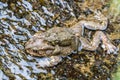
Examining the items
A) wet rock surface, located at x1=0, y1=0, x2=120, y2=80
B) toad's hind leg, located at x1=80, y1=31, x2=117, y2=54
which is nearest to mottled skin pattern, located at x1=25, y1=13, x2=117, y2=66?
toad's hind leg, located at x1=80, y1=31, x2=117, y2=54

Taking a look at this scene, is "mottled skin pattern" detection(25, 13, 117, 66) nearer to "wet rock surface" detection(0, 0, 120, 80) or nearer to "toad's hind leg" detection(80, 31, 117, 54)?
"toad's hind leg" detection(80, 31, 117, 54)

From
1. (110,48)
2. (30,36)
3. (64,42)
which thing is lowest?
(110,48)

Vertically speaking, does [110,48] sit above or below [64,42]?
below

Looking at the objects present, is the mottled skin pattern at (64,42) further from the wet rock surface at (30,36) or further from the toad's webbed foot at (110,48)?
the wet rock surface at (30,36)

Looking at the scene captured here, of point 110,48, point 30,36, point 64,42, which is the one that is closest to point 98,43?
point 110,48

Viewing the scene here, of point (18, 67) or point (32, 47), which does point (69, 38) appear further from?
point (18, 67)

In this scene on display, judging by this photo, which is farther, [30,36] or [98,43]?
A: [98,43]

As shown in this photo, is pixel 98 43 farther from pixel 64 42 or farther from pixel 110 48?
pixel 64 42
